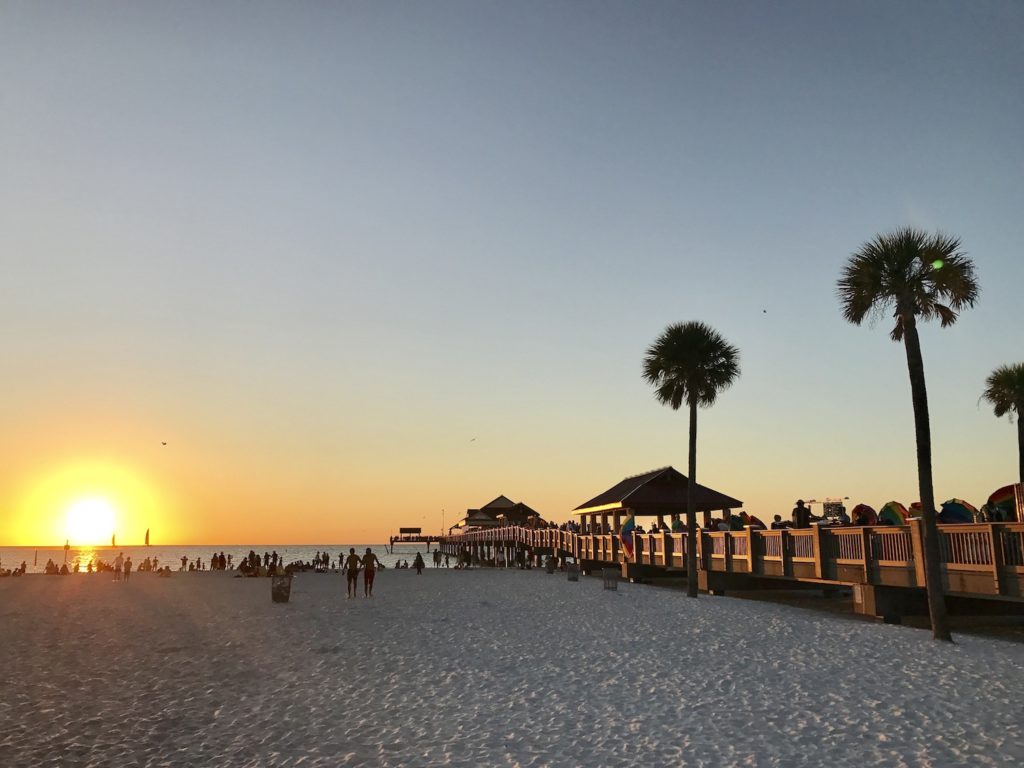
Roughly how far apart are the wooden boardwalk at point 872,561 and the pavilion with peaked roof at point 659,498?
253 inches

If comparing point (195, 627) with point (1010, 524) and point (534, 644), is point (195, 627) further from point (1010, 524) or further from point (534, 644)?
point (1010, 524)

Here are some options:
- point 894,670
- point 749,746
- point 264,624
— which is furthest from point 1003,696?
point 264,624

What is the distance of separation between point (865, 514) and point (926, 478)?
597cm

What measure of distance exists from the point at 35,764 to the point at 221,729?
1933mm

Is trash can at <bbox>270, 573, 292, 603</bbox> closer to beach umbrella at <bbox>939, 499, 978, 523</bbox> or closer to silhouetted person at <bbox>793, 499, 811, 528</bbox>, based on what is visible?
silhouetted person at <bbox>793, 499, 811, 528</bbox>

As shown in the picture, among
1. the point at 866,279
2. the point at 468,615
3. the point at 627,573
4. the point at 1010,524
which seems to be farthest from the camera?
the point at 627,573

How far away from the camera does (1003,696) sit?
10.7 meters

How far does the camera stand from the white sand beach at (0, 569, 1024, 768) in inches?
324

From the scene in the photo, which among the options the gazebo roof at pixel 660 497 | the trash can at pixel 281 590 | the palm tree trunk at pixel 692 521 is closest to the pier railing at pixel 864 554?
the palm tree trunk at pixel 692 521

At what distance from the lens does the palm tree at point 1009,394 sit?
3156 cm

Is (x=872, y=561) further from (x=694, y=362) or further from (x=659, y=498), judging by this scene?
(x=659, y=498)

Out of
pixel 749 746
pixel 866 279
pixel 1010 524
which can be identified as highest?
pixel 866 279

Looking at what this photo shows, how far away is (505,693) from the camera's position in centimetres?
1116

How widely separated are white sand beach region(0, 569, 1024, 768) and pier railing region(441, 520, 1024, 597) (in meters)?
1.23
